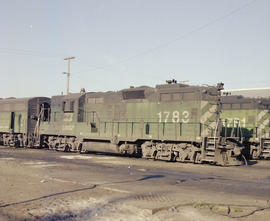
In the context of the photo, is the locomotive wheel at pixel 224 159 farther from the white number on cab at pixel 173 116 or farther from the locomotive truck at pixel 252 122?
the locomotive truck at pixel 252 122

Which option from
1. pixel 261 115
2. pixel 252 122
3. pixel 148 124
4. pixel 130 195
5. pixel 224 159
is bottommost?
pixel 130 195

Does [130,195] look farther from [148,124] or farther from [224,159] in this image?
[148,124]

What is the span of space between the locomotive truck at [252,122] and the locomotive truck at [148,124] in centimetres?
318

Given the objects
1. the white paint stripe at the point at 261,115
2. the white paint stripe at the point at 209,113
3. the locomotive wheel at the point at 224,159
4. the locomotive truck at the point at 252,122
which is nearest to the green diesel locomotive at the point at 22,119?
the white paint stripe at the point at 209,113

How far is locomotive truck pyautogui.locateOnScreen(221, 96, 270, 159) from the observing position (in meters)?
19.2

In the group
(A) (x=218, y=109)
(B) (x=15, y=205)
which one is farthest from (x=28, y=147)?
(B) (x=15, y=205)

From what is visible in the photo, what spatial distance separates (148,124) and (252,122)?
7.09 metres

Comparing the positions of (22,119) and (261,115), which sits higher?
(261,115)

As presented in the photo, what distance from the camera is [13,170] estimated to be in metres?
12.5

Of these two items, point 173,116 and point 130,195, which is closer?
point 130,195

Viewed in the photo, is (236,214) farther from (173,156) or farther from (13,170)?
(173,156)

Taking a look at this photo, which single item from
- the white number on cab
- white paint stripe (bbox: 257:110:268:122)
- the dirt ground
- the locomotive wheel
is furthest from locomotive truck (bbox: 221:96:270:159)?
the dirt ground

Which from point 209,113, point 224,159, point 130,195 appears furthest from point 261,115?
point 130,195

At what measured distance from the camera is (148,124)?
59.1ft
